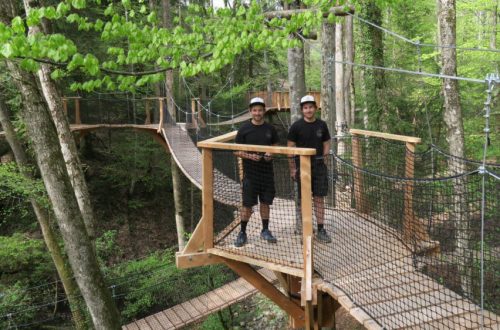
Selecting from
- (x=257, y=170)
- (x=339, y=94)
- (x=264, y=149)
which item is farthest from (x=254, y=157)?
(x=339, y=94)

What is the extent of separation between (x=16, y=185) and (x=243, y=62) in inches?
428

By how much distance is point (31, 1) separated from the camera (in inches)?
147

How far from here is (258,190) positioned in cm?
321

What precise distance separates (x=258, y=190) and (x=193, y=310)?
2.77 metres

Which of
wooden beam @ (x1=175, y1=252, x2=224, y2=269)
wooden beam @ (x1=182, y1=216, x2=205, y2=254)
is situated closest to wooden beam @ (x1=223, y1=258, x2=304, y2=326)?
wooden beam @ (x1=175, y1=252, x2=224, y2=269)

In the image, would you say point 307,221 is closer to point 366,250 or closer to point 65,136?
point 366,250

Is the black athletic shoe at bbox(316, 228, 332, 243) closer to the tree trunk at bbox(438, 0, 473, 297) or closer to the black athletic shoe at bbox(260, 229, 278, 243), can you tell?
the black athletic shoe at bbox(260, 229, 278, 243)

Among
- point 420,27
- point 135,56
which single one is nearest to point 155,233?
point 135,56

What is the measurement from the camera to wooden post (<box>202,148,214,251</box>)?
3176 mm

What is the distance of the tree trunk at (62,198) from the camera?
127 inches

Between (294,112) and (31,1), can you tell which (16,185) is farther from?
(294,112)

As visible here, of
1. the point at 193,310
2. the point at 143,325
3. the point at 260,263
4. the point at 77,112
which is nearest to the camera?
the point at 260,263

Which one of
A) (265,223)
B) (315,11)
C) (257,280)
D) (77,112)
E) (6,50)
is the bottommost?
(257,280)

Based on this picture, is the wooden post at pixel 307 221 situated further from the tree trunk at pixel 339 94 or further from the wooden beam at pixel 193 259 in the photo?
the tree trunk at pixel 339 94
